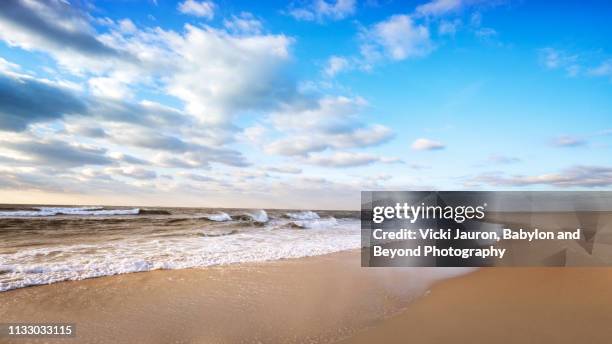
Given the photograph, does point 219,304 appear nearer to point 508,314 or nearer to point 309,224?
point 508,314

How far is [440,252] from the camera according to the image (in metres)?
9.34

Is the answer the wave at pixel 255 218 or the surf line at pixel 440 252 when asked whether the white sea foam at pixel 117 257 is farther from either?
the wave at pixel 255 218

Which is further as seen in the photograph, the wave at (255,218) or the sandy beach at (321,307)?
the wave at (255,218)

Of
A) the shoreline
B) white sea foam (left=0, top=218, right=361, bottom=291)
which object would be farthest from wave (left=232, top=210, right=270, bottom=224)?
the shoreline

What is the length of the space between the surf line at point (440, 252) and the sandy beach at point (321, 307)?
7.67ft

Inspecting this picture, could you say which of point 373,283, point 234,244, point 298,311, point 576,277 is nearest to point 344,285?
point 373,283

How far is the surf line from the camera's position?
345 inches

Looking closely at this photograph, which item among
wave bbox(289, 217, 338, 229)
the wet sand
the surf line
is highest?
the wet sand

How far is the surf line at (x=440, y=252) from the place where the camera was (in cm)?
877

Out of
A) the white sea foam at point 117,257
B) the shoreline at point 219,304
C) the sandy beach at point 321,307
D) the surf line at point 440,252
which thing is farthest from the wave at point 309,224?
the sandy beach at point 321,307

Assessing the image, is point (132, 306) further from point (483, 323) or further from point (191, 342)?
point (483, 323)

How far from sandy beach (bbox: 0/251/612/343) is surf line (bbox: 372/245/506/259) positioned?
2.34 meters

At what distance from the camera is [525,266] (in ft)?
23.3

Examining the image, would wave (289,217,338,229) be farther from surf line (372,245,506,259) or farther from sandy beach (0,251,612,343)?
sandy beach (0,251,612,343)
